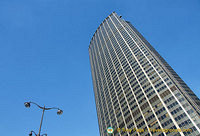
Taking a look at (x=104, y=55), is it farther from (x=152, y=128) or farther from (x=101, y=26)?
(x=152, y=128)

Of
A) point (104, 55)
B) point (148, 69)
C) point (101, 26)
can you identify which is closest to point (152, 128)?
point (148, 69)

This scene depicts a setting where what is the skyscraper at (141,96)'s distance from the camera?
6177cm

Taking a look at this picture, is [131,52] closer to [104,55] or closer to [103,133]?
[104,55]

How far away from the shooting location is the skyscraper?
6177cm

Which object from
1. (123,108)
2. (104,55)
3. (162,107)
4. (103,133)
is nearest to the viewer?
(162,107)

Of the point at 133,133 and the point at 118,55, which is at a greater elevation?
the point at 118,55

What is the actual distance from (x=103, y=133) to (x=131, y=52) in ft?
198

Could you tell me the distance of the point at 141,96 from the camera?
80.2 metres

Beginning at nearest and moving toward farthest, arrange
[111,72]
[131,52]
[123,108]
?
1. [123,108]
2. [131,52]
3. [111,72]

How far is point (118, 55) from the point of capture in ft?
393

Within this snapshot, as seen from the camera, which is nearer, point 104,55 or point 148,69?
point 148,69

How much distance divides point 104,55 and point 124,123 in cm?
7560

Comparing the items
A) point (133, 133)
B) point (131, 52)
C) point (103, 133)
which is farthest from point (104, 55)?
point (133, 133)

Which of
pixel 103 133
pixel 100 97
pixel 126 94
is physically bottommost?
pixel 103 133
